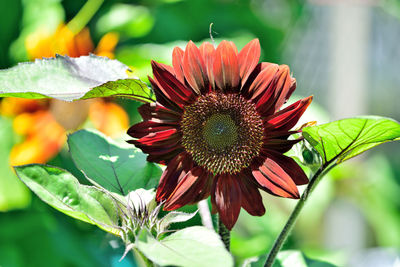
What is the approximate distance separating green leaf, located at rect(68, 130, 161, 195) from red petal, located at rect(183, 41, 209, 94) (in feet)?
0.13

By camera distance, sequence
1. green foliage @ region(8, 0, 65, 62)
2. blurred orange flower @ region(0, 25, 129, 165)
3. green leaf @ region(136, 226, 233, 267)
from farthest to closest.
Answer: green foliage @ region(8, 0, 65, 62) → blurred orange flower @ region(0, 25, 129, 165) → green leaf @ region(136, 226, 233, 267)

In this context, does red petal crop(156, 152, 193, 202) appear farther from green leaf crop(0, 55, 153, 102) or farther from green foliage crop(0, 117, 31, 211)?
green foliage crop(0, 117, 31, 211)

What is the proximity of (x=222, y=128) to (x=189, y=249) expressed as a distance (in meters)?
0.04

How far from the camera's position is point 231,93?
148 millimetres

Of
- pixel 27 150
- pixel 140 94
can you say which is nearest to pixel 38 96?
pixel 140 94

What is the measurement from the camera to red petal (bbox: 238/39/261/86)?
0.47ft

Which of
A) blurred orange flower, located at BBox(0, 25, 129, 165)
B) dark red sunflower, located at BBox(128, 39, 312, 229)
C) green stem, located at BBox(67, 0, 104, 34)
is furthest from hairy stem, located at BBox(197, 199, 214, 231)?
green stem, located at BBox(67, 0, 104, 34)

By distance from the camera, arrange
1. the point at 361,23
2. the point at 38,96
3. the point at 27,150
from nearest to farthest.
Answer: the point at 38,96 < the point at 27,150 < the point at 361,23

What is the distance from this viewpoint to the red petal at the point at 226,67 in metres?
0.14

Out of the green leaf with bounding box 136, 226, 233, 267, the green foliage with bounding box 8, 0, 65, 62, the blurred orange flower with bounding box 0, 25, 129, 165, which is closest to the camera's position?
the green leaf with bounding box 136, 226, 233, 267

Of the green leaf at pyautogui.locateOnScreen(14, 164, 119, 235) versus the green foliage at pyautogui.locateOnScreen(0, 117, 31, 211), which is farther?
the green foliage at pyautogui.locateOnScreen(0, 117, 31, 211)

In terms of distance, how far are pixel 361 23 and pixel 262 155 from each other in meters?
0.97

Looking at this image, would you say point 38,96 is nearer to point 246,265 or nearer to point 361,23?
point 246,265

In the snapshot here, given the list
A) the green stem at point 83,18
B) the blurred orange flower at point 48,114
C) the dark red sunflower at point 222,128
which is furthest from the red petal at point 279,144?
the green stem at point 83,18
